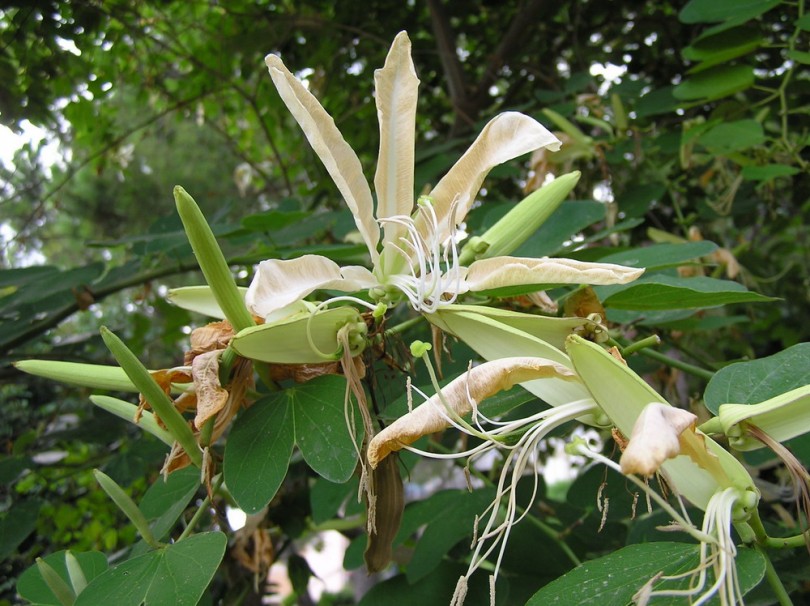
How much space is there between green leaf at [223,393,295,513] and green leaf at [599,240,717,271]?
506 millimetres

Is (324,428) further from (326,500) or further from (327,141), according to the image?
(326,500)

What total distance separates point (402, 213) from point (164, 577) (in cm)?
43

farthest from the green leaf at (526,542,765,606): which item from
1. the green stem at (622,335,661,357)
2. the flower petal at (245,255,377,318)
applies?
the flower petal at (245,255,377,318)

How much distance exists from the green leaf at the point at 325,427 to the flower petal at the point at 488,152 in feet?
0.71

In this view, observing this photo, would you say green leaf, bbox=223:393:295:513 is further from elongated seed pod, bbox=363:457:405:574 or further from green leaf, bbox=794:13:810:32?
green leaf, bbox=794:13:810:32

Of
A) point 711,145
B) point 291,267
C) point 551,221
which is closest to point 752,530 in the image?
point 291,267

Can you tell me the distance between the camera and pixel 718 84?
150 centimetres

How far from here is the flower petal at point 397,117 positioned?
2.48ft

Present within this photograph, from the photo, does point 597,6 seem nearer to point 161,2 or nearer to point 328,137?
point 161,2

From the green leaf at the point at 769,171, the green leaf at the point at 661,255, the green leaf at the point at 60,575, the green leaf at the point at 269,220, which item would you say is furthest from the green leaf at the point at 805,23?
the green leaf at the point at 60,575

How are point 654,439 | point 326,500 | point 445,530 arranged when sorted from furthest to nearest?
point 326,500 → point 445,530 → point 654,439

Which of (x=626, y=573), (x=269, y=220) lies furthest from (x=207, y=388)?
(x=269, y=220)

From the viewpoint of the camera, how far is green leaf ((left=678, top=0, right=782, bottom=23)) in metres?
1.37

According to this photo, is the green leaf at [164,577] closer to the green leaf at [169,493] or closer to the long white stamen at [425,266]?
the green leaf at [169,493]
